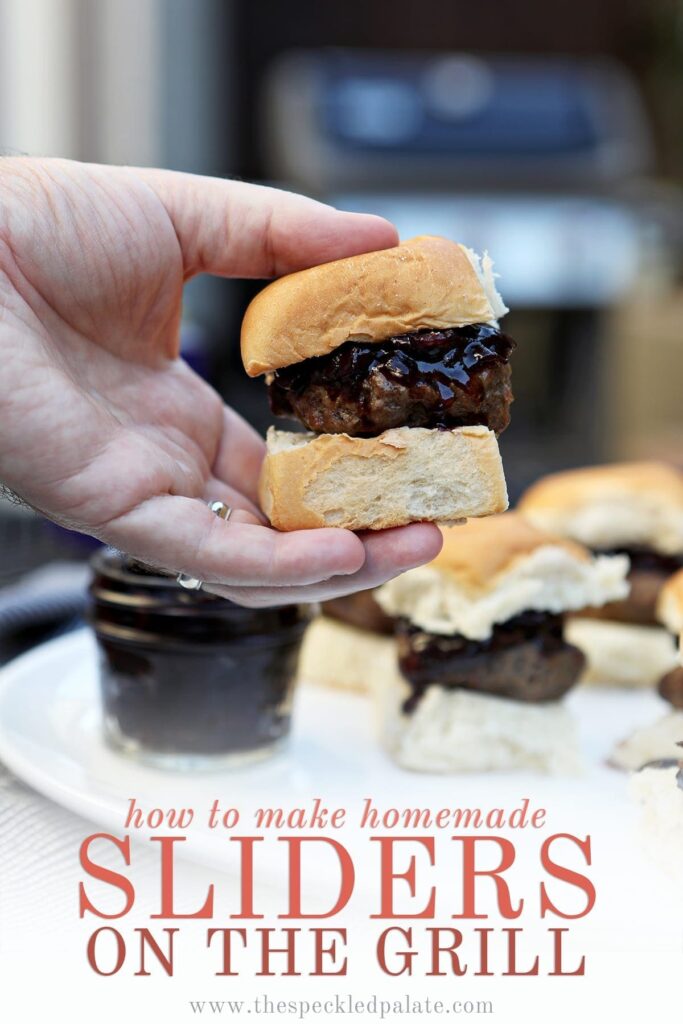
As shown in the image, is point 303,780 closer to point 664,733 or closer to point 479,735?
point 479,735

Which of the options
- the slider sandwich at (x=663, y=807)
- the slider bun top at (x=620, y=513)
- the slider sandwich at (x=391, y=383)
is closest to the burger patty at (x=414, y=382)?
the slider sandwich at (x=391, y=383)

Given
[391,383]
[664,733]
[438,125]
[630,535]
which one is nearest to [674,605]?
[664,733]

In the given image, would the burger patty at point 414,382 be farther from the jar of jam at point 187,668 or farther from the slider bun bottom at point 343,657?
the slider bun bottom at point 343,657

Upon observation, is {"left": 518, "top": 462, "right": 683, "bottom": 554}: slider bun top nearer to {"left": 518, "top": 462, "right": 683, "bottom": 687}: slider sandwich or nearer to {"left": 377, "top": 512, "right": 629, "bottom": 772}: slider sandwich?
{"left": 518, "top": 462, "right": 683, "bottom": 687}: slider sandwich

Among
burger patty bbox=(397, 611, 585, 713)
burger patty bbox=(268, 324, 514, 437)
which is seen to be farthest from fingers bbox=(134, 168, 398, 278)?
burger patty bbox=(397, 611, 585, 713)

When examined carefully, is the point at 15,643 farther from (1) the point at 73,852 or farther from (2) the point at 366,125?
(2) the point at 366,125
